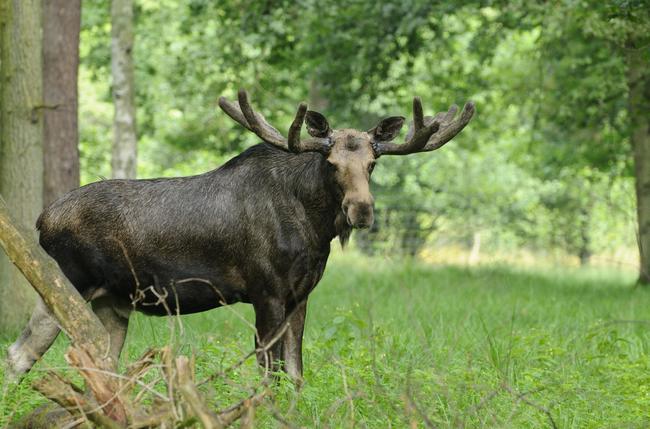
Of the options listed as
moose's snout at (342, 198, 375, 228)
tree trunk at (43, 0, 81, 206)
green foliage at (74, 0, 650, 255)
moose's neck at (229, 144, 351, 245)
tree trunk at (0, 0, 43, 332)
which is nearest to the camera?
moose's snout at (342, 198, 375, 228)

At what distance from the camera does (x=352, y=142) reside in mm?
6305

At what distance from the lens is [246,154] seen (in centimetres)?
683

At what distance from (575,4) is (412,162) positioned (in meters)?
18.3

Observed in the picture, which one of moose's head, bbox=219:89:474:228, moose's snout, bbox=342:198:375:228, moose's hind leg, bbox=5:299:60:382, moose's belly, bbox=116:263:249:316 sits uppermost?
moose's head, bbox=219:89:474:228

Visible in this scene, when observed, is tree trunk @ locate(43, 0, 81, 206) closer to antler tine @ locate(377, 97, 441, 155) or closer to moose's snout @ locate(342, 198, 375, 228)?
antler tine @ locate(377, 97, 441, 155)

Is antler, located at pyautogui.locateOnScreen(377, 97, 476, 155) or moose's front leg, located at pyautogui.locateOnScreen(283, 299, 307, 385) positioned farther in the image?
antler, located at pyautogui.locateOnScreen(377, 97, 476, 155)

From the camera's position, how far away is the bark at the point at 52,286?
471 cm

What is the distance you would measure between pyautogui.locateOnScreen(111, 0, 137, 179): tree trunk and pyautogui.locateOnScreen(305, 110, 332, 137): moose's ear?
7.90 m

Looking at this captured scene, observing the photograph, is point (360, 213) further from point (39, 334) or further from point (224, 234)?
point (39, 334)

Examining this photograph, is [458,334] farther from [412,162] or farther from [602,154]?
[412,162]

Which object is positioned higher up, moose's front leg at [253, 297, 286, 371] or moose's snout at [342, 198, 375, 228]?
moose's snout at [342, 198, 375, 228]

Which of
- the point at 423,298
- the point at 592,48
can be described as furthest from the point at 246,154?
the point at 592,48

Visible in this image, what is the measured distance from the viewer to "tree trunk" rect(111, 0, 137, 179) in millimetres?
13703

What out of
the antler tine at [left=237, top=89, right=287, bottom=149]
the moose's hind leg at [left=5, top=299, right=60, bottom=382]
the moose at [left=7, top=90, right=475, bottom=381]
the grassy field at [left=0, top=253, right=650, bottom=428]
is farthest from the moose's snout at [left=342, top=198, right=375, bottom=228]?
the moose's hind leg at [left=5, top=299, right=60, bottom=382]
